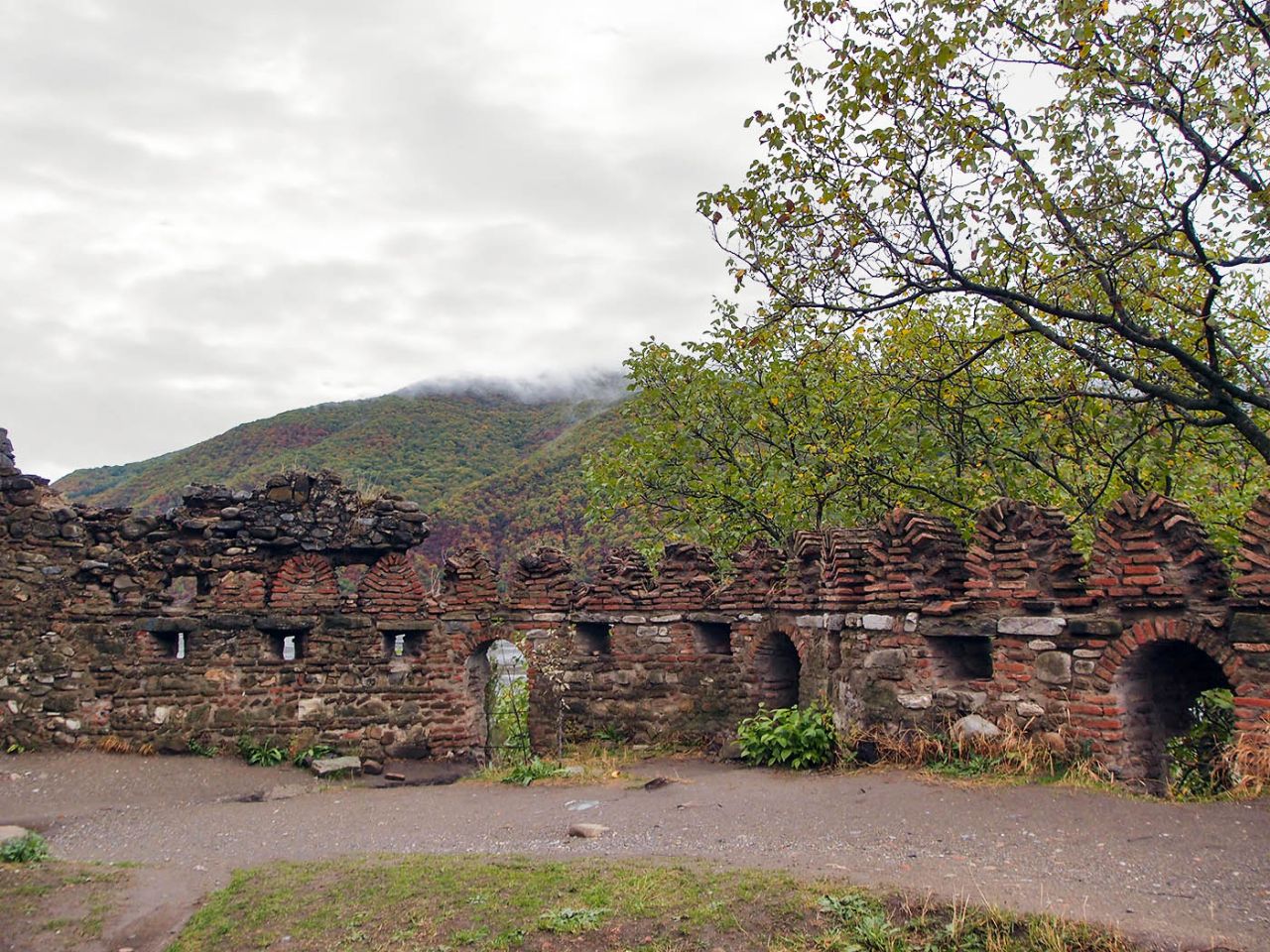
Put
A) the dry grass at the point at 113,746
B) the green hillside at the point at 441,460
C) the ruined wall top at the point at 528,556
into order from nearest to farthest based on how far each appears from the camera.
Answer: the ruined wall top at the point at 528,556 < the dry grass at the point at 113,746 < the green hillside at the point at 441,460

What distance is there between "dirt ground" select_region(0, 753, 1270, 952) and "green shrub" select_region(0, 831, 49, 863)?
25.1 inches

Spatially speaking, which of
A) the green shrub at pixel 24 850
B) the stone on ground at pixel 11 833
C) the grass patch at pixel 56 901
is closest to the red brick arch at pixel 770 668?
the grass patch at pixel 56 901

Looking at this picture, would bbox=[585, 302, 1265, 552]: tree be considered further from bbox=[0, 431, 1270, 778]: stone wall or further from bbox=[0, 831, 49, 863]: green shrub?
bbox=[0, 831, 49, 863]: green shrub

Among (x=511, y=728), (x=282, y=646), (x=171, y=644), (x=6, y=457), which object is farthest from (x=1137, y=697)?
(x=6, y=457)

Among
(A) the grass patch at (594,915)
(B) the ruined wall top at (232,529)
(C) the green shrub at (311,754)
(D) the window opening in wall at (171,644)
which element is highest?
(B) the ruined wall top at (232,529)

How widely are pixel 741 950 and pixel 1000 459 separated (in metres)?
11.9

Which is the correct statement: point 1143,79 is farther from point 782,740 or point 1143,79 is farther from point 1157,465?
point 782,740

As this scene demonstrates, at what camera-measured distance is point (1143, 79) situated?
861 cm

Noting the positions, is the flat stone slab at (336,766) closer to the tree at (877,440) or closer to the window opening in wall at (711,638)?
the window opening in wall at (711,638)

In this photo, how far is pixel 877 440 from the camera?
16453 millimetres

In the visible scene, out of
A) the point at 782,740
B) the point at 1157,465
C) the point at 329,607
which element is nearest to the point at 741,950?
the point at 782,740

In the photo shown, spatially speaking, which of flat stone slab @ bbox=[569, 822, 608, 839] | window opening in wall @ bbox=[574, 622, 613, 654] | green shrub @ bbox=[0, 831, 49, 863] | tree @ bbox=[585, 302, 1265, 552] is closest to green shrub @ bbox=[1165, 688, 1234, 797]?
tree @ bbox=[585, 302, 1265, 552]

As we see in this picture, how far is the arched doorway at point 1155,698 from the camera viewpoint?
838 centimetres

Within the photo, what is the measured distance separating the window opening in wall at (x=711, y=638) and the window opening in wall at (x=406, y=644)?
3774mm
